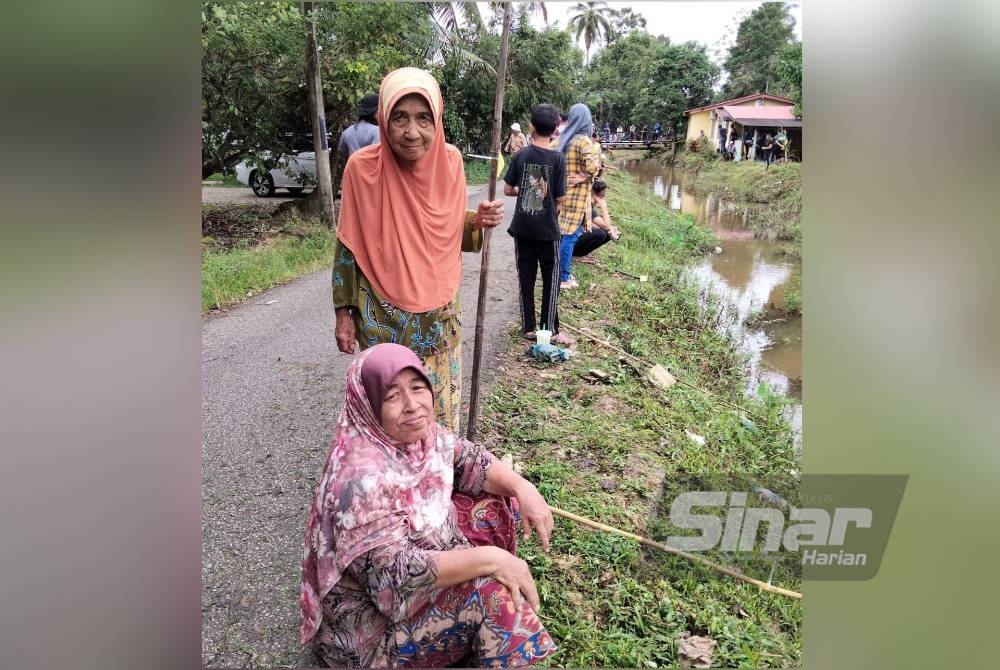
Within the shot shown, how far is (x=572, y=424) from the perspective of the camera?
281 centimetres

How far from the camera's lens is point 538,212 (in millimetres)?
3350

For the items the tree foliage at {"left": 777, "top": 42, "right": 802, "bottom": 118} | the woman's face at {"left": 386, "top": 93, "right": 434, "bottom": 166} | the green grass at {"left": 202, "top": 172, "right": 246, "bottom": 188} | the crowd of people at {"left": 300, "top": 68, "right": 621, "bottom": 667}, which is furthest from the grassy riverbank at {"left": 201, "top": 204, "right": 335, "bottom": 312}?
the tree foliage at {"left": 777, "top": 42, "right": 802, "bottom": 118}

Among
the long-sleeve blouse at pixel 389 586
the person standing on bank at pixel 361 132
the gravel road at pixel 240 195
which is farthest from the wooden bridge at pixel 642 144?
the long-sleeve blouse at pixel 389 586

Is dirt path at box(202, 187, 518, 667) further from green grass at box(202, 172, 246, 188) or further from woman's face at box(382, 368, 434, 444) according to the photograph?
woman's face at box(382, 368, 434, 444)

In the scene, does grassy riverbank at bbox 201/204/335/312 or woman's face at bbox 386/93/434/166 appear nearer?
woman's face at bbox 386/93/434/166

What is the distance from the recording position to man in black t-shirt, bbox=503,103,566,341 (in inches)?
126

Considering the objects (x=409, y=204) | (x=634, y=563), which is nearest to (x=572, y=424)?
(x=634, y=563)

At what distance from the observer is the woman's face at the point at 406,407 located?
146 cm

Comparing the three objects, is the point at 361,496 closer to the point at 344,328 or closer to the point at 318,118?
the point at 344,328

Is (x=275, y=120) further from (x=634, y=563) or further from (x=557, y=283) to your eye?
(x=634, y=563)

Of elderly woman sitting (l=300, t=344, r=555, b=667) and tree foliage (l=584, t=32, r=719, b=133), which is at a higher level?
tree foliage (l=584, t=32, r=719, b=133)

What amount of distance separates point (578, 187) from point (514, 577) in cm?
284

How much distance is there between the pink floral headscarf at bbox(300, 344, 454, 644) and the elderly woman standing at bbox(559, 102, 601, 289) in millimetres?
2030

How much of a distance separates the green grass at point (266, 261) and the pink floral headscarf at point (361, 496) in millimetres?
1619
